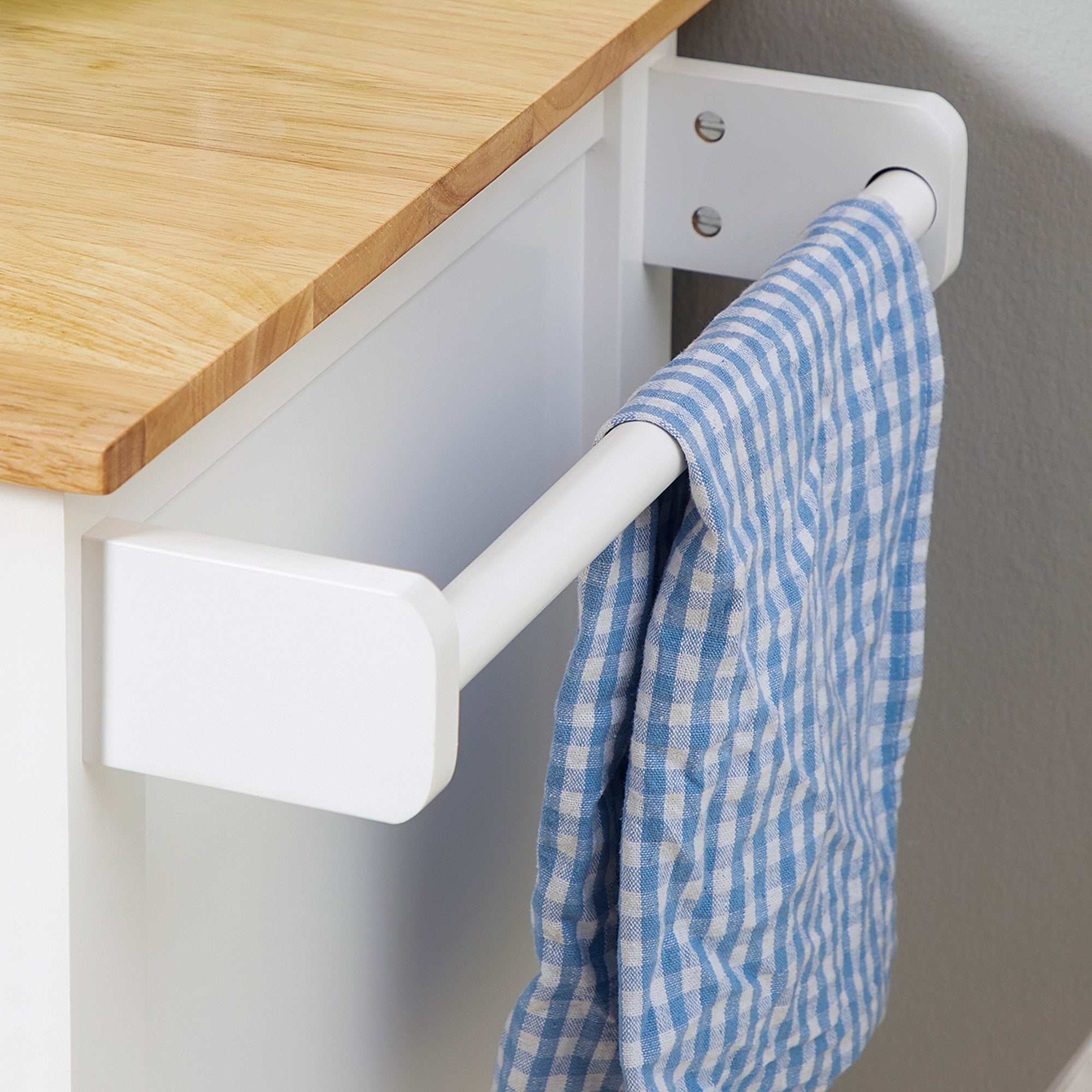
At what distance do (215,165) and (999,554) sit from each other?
1.58 feet

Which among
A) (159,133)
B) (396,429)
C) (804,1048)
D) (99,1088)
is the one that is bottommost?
(804,1048)

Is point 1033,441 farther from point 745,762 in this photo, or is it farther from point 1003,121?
point 745,762

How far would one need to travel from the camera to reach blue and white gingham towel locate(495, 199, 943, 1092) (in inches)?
20.1

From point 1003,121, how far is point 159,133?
0.41 meters

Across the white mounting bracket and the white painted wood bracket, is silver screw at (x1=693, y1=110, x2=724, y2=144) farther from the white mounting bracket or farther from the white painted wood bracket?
the white painted wood bracket

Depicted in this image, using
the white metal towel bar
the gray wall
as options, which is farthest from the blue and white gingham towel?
the gray wall

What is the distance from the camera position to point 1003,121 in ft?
2.37

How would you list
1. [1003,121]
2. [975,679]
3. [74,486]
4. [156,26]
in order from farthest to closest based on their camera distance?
[975,679] < [1003,121] < [156,26] < [74,486]

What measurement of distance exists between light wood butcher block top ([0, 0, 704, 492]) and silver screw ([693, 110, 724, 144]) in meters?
0.04

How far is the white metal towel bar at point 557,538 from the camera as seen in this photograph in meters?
0.41

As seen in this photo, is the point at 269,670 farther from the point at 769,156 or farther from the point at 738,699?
the point at 769,156

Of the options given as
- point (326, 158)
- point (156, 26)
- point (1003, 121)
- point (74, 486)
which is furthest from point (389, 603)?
point (1003, 121)

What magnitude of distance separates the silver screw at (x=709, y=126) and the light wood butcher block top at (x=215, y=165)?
4cm

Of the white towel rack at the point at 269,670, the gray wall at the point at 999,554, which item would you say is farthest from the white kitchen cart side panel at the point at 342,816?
the gray wall at the point at 999,554
